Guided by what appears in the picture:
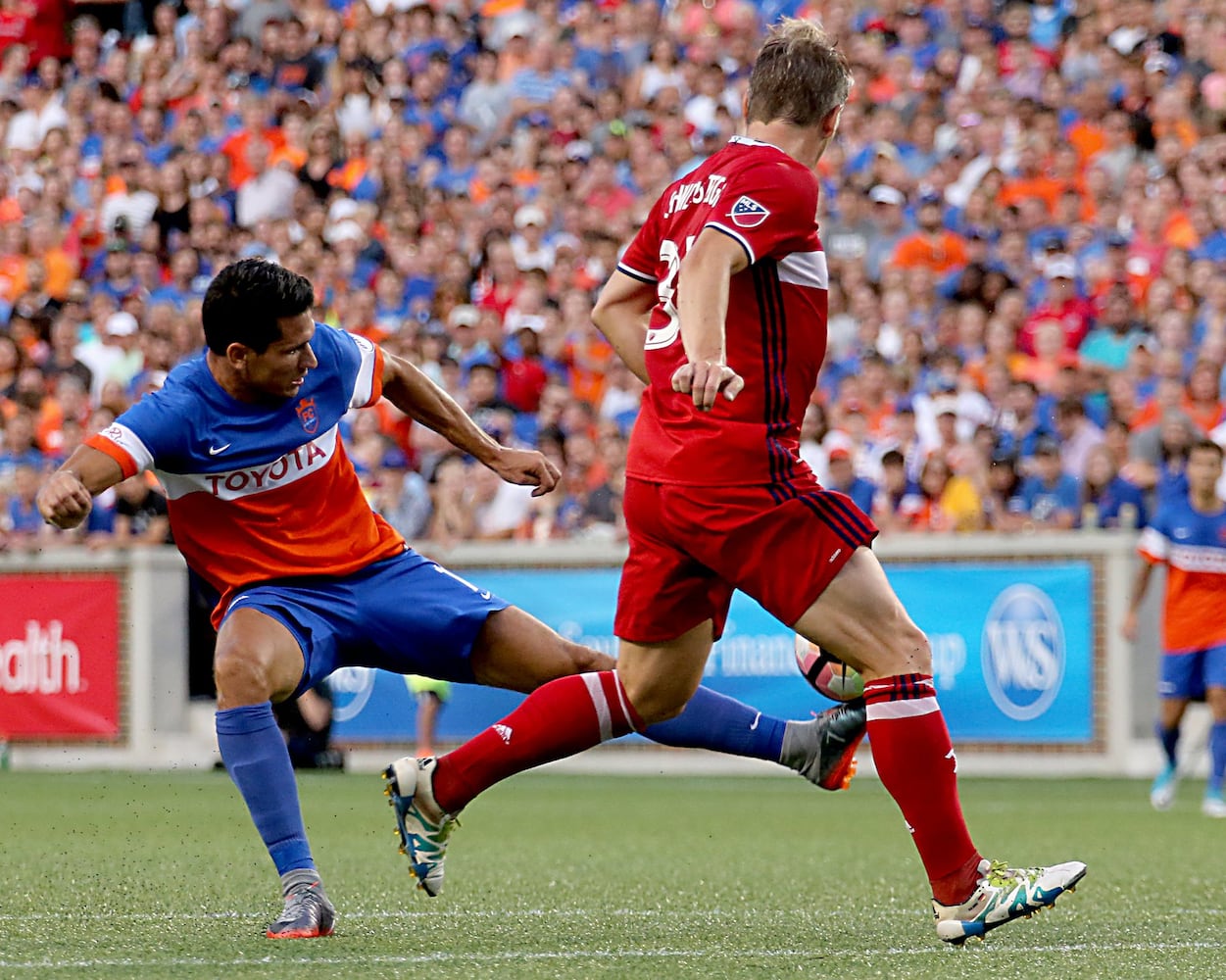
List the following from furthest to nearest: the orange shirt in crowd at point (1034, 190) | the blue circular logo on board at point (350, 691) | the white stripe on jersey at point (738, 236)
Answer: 1. the orange shirt in crowd at point (1034, 190)
2. the blue circular logo on board at point (350, 691)
3. the white stripe on jersey at point (738, 236)

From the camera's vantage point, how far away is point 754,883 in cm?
724

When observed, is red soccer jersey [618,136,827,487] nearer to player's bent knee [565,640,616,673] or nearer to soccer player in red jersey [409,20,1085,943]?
soccer player in red jersey [409,20,1085,943]

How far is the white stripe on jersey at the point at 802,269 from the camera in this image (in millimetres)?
5250

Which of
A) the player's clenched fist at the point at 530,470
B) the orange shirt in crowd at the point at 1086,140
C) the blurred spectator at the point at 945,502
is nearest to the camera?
the player's clenched fist at the point at 530,470

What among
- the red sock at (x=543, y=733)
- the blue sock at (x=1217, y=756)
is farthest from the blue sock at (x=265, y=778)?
the blue sock at (x=1217, y=756)

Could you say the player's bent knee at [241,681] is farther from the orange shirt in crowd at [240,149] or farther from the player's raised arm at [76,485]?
the orange shirt in crowd at [240,149]

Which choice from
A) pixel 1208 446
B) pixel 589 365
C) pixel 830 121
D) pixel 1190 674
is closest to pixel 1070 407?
pixel 1208 446

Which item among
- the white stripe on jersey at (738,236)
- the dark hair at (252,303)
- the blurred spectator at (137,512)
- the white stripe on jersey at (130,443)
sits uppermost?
the white stripe on jersey at (738,236)

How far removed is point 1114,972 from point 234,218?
1593 cm

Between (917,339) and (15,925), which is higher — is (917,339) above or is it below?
above

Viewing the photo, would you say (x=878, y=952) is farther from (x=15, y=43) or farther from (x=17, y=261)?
(x=15, y=43)

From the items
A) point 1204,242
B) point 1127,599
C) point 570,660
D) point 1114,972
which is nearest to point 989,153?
point 1204,242

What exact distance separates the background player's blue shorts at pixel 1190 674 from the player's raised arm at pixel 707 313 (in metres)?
7.47

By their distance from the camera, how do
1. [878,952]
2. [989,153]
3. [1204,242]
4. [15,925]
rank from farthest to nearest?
[989,153]
[1204,242]
[15,925]
[878,952]
